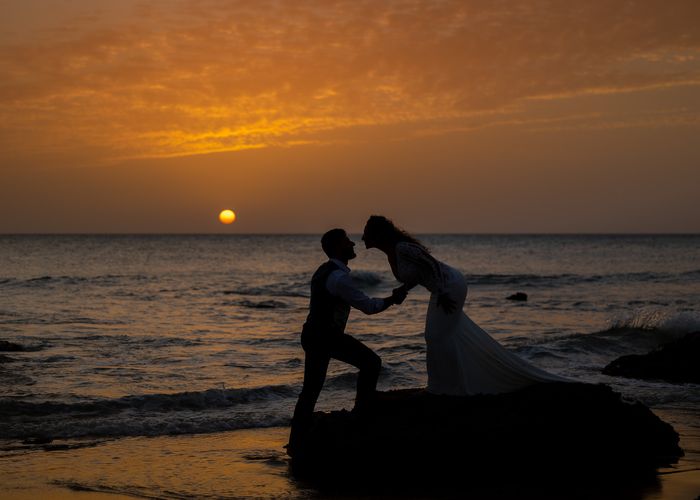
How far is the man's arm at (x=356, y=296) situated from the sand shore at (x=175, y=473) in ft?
5.72

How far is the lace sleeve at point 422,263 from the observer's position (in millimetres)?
7855

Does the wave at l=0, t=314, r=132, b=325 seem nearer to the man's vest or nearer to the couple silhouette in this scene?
the couple silhouette

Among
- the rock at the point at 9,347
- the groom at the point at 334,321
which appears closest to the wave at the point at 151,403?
the groom at the point at 334,321

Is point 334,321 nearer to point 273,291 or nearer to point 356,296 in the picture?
point 356,296

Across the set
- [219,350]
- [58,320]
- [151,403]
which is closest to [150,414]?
[151,403]

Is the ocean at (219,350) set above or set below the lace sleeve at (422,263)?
below

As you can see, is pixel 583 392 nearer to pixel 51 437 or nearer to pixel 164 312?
pixel 51 437

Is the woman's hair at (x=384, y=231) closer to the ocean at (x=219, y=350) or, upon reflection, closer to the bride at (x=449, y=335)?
the bride at (x=449, y=335)

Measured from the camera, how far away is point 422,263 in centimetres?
789

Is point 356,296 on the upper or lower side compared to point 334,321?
upper

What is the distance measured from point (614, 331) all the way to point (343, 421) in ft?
57.0

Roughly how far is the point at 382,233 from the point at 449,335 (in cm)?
119

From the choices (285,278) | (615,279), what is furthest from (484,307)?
(285,278)

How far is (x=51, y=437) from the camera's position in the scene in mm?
10797
